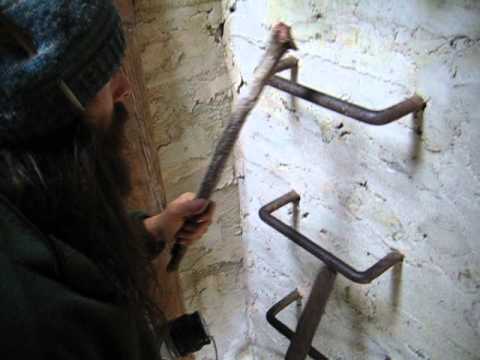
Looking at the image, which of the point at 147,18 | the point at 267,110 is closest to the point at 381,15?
the point at 267,110

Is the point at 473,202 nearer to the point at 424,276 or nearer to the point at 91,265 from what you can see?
the point at 424,276

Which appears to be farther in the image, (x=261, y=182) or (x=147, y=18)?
(x=261, y=182)

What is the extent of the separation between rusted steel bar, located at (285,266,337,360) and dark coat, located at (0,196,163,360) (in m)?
0.48

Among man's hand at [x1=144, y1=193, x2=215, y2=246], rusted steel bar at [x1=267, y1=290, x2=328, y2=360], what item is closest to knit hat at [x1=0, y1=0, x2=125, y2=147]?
man's hand at [x1=144, y1=193, x2=215, y2=246]

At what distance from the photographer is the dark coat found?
528 millimetres

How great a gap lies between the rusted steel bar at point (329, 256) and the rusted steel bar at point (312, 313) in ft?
0.20

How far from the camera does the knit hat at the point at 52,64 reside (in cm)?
52

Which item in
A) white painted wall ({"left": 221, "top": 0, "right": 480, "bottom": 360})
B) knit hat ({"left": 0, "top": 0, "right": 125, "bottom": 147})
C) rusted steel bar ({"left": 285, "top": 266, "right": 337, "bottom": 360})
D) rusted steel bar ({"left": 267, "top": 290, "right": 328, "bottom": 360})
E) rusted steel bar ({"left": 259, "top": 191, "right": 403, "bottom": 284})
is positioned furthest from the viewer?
rusted steel bar ({"left": 267, "top": 290, "right": 328, "bottom": 360})

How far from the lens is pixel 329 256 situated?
90 cm

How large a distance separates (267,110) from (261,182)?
19 centimetres

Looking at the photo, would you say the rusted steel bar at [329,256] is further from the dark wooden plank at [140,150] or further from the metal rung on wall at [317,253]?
the dark wooden plank at [140,150]

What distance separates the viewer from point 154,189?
1.06m

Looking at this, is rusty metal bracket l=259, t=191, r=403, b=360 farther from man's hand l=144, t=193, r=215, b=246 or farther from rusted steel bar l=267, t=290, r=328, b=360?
man's hand l=144, t=193, r=215, b=246

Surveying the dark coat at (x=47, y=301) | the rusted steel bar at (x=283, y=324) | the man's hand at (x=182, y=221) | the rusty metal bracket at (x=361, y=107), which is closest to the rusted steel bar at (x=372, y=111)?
the rusty metal bracket at (x=361, y=107)
